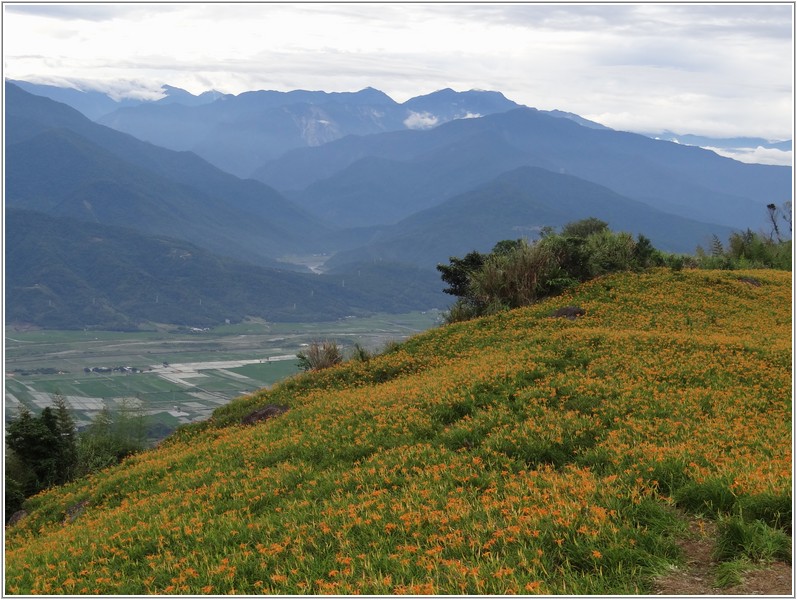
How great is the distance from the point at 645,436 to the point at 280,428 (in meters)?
7.72

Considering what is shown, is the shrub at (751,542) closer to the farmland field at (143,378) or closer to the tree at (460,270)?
the tree at (460,270)

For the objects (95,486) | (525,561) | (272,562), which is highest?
(525,561)

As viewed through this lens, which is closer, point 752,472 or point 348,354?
point 752,472

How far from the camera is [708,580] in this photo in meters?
6.17

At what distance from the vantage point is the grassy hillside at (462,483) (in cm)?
684

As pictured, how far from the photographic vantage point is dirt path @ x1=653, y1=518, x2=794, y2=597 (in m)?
5.86

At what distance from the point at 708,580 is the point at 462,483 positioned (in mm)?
3605

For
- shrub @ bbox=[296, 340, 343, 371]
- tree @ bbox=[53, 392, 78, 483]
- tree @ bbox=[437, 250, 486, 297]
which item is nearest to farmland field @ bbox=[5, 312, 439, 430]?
tree @ bbox=[53, 392, 78, 483]

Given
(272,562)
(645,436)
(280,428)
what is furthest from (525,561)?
(280,428)

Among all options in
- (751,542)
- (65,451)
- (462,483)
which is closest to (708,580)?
(751,542)

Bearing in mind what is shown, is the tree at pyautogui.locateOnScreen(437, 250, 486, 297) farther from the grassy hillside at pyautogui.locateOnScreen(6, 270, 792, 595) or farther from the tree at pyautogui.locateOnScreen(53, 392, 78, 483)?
the tree at pyautogui.locateOnScreen(53, 392, 78, 483)

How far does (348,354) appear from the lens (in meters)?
25.3

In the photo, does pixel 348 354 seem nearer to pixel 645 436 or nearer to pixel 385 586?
pixel 645 436

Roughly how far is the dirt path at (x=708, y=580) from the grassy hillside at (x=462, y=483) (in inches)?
5.9
